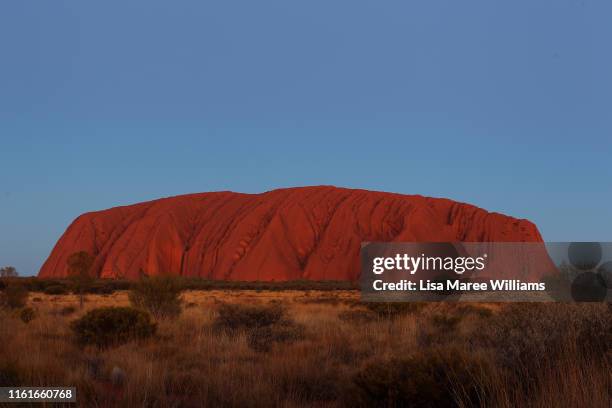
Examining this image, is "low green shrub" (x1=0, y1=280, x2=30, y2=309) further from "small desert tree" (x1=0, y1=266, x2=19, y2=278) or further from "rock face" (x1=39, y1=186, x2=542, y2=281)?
"rock face" (x1=39, y1=186, x2=542, y2=281)

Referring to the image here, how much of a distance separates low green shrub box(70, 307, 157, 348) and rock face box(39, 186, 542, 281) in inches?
1890

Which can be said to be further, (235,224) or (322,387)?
(235,224)

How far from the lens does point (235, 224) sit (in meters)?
66.8

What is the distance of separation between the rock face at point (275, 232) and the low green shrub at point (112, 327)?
4802 centimetres

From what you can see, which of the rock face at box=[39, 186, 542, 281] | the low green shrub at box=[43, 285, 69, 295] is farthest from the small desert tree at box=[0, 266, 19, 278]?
the rock face at box=[39, 186, 542, 281]

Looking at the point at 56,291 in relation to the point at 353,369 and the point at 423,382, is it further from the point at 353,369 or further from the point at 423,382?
the point at 423,382

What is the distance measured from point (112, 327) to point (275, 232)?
170ft

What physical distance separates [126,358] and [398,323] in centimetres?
718

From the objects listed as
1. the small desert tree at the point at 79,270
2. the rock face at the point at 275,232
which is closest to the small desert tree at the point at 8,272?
the small desert tree at the point at 79,270

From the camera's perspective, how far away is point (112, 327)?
1088cm

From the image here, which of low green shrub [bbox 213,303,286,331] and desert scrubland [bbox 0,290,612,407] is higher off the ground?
low green shrub [bbox 213,303,286,331]

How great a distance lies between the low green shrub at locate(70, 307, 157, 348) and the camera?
10531 millimetres

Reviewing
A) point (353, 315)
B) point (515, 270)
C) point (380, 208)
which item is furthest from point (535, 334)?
point (380, 208)

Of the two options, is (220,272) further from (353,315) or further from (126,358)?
(126,358)
